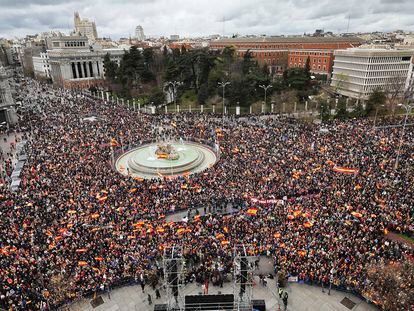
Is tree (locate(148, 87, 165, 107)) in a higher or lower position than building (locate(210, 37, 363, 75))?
lower

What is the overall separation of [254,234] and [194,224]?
4.47 meters

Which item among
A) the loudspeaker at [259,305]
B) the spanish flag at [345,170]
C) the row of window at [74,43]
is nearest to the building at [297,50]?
the row of window at [74,43]

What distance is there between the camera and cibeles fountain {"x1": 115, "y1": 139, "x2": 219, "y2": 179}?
3512 centimetres

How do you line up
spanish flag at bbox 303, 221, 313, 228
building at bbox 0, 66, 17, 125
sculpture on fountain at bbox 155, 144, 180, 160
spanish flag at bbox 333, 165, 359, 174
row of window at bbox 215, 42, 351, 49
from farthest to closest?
1. row of window at bbox 215, 42, 351, 49
2. building at bbox 0, 66, 17, 125
3. sculpture on fountain at bbox 155, 144, 180, 160
4. spanish flag at bbox 333, 165, 359, 174
5. spanish flag at bbox 303, 221, 313, 228

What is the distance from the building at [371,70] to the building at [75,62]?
68243mm

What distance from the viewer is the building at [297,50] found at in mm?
88081

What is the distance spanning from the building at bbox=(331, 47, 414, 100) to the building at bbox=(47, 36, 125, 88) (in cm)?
6824

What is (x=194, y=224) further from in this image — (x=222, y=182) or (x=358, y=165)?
(x=358, y=165)

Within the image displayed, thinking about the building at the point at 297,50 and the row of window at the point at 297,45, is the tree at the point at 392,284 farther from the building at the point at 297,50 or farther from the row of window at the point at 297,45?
the row of window at the point at 297,45

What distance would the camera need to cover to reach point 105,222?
23625mm

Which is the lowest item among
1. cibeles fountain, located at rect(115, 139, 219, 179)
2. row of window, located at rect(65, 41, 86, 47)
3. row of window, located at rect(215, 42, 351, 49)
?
cibeles fountain, located at rect(115, 139, 219, 179)

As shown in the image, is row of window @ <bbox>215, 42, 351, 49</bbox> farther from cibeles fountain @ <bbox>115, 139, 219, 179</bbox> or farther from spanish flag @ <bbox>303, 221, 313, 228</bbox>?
spanish flag @ <bbox>303, 221, 313, 228</bbox>

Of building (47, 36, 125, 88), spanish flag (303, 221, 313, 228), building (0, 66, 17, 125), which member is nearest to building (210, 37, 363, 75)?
building (47, 36, 125, 88)

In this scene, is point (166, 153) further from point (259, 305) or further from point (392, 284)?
point (392, 284)
